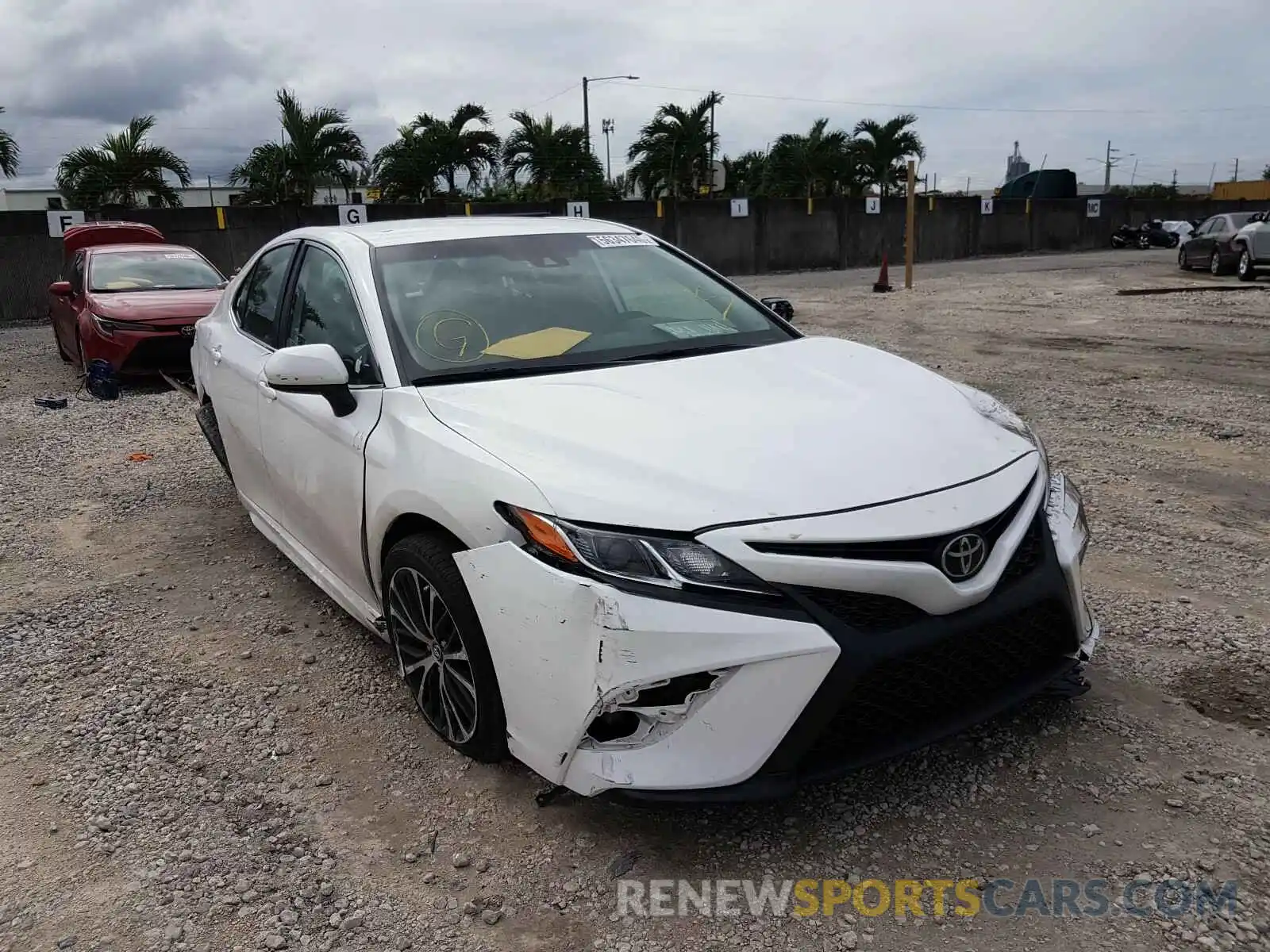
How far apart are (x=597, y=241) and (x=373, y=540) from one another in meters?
1.67

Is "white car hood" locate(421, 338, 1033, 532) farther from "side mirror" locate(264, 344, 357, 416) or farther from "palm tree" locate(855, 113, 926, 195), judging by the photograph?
"palm tree" locate(855, 113, 926, 195)

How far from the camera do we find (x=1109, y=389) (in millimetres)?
8312

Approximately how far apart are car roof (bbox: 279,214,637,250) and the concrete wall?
18.7 metres

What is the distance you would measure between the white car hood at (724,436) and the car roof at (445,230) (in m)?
1.01

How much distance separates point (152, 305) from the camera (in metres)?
9.90

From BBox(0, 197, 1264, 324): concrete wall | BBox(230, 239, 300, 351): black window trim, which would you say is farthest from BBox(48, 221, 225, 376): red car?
BBox(0, 197, 1264, 324): concrete wall

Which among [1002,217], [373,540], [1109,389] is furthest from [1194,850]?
[1002,217]

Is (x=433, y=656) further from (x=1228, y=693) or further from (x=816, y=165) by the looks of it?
(x=816, y=165)

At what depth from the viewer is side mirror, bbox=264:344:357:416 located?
317 cm

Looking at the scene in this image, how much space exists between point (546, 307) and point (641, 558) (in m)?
1.58

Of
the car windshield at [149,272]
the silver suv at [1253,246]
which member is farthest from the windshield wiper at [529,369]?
the silver suv at [1253,246]

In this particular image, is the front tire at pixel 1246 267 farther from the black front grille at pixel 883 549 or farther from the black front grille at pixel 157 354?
the black front grille at pixel 883 549

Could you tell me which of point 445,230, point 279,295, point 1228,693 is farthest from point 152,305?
point 1228,693

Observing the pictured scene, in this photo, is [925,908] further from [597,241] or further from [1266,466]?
[1266,466]
